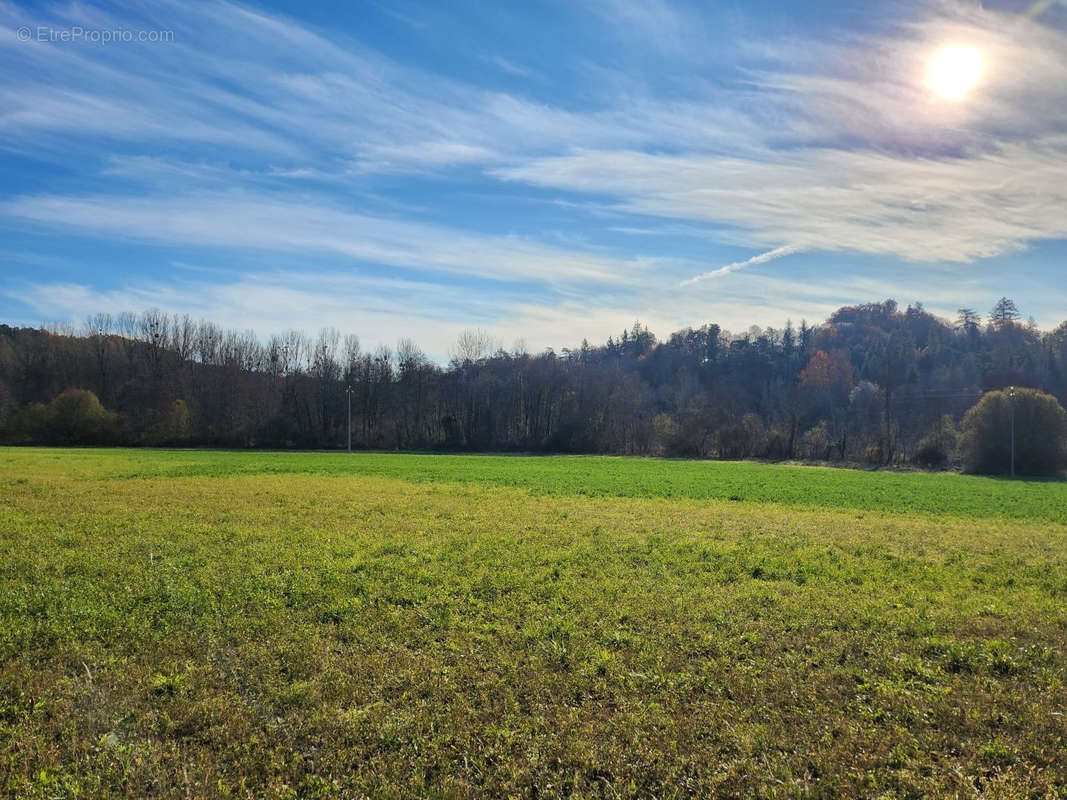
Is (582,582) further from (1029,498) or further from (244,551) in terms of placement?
(1029,498)

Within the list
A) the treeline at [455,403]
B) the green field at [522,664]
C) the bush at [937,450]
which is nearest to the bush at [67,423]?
the treeline at [455,403]

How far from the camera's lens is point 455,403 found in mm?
97188

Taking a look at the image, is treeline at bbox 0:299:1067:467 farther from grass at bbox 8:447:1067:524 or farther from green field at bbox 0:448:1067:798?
green field at bbox 0:448:1067:798

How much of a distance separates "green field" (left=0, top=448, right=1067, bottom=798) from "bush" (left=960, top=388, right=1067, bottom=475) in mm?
46362

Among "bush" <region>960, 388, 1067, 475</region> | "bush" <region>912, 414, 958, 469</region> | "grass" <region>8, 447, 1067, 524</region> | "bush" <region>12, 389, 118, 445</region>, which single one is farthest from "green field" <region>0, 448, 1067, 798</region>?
"bush" <region>12, 389, 118, 445</region>

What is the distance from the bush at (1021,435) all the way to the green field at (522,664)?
4636 centimetres

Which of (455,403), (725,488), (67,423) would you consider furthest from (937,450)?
(67,423)

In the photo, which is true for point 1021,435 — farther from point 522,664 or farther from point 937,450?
point 522,664

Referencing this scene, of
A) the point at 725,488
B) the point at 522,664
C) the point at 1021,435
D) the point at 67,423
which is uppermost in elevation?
the point at 1021,435

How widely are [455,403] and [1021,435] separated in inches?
2794

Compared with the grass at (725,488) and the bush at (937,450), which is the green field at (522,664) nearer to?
the grass at (725,488)

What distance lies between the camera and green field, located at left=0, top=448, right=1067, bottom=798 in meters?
5.53

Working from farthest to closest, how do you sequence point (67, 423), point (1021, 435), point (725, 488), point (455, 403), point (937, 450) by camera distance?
point (455, 403) → point (67, 423) → point (937, 450) → point (1021, 435) → point (725, 488)

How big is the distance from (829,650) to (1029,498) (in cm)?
2997
